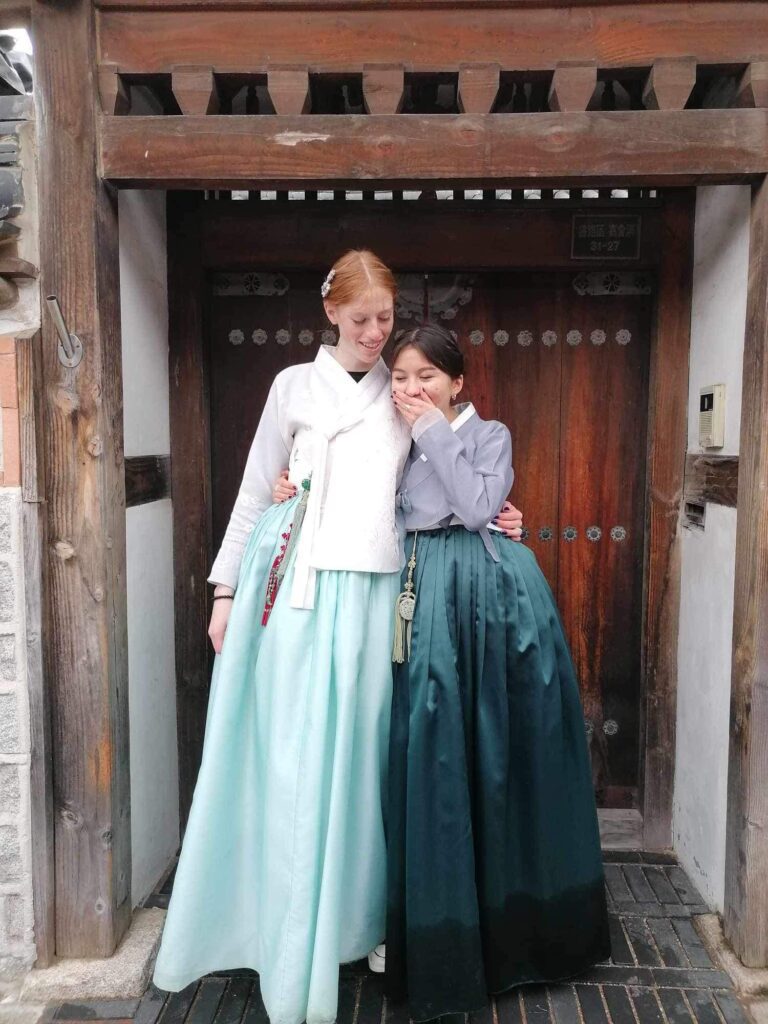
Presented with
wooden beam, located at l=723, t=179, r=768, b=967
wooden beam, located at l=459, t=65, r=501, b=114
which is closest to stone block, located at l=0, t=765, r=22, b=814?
wooden beam, located at l=723, t=179, r=768, b=967

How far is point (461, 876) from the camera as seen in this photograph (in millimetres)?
2242

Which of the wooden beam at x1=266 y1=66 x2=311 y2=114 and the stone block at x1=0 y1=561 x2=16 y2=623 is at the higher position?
the wooden beam at x1=266 y1=66 x2=311 y2=114

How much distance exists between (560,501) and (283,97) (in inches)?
72.7

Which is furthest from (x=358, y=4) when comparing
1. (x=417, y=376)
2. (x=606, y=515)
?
(x=606, y=515)

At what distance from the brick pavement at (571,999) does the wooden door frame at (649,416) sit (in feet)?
2.43

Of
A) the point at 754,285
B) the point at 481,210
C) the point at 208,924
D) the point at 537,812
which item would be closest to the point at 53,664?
the point at 208,924

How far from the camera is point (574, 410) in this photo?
3176 mm

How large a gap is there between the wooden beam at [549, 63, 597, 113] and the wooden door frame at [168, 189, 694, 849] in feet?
2.36

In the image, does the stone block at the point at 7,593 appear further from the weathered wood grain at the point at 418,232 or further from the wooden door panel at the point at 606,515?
the wooden door panel at the point at 606,515

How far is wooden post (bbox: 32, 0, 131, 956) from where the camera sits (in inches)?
90.4

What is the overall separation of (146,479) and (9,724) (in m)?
→ 0.96

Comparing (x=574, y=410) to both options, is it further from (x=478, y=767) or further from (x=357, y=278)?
(x=478, y=767)

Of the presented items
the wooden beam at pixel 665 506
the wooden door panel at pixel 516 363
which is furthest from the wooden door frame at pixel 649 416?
the wooden door panel at pixel 516 363

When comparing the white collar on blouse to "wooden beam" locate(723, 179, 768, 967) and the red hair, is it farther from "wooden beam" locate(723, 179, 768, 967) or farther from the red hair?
"wooden beam" locate(723, 179, 768, 967)
